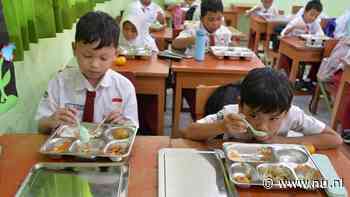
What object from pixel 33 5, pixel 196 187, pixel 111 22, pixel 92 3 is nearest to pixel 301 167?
pixel 196 187

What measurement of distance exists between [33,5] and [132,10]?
1337 mm

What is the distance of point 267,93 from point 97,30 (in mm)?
600

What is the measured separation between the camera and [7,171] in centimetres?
81

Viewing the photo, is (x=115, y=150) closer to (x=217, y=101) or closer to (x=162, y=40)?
(x=217, y=101)

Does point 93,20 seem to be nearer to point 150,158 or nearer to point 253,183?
point 150,158

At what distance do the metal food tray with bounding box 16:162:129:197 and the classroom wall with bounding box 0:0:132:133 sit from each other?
55 centimetres

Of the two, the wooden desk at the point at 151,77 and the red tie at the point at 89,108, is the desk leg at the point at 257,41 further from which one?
the red tie at the point at 89,108

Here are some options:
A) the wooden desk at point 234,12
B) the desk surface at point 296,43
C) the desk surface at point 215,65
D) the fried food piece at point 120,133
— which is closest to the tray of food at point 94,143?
the fried food piece at point 120,133

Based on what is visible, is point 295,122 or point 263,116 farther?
point 295,122

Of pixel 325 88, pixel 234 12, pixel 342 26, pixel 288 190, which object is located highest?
pixel 234 12

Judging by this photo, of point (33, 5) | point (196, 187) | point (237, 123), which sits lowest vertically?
point (196, 187)

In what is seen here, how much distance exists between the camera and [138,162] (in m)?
0.88

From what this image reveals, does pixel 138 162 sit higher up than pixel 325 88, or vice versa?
pixel 138 162

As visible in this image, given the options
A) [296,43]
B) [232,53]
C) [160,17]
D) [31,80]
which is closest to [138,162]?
[31,80]
